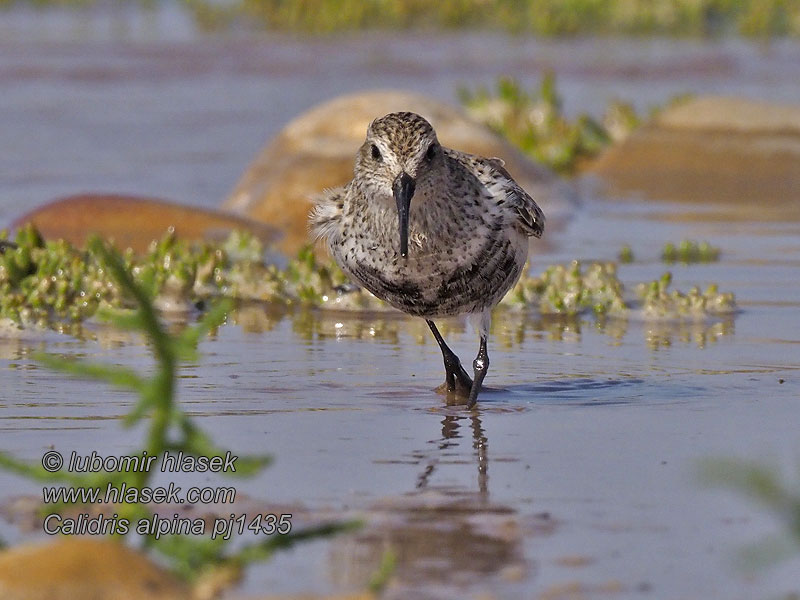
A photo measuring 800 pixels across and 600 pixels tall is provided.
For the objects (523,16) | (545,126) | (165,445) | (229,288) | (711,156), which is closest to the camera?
(165,445)

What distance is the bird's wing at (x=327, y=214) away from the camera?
8.05 meters

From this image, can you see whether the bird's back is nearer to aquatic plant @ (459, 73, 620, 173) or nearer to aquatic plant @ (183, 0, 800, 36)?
aquatic plant @ (459, 73, 620, 173)

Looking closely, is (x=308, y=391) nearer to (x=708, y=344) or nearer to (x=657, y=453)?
(x=657, y=453)

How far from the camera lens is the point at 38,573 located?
4215mm

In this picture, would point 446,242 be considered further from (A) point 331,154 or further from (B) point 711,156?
(B) point 711,156

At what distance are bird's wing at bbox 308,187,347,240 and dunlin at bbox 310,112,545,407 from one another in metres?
0.03

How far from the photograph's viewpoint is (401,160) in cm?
712

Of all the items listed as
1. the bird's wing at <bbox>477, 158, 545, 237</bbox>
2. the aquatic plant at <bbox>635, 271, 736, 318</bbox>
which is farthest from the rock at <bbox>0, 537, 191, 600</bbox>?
the aquatic plant at <bbox>635, 271, 736, 318</bbox>

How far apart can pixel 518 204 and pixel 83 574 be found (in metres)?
4.15

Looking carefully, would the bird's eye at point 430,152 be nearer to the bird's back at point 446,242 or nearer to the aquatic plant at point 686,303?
the bird's back at point 446,242

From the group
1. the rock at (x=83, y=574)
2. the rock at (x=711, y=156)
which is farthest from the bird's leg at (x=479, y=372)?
the rock at (x=711, y=156)

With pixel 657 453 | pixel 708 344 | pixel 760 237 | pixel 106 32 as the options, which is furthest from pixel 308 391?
pixel 106 32

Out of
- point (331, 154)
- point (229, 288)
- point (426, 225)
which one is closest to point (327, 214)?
point (426, 225)

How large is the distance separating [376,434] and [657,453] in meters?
1.30
